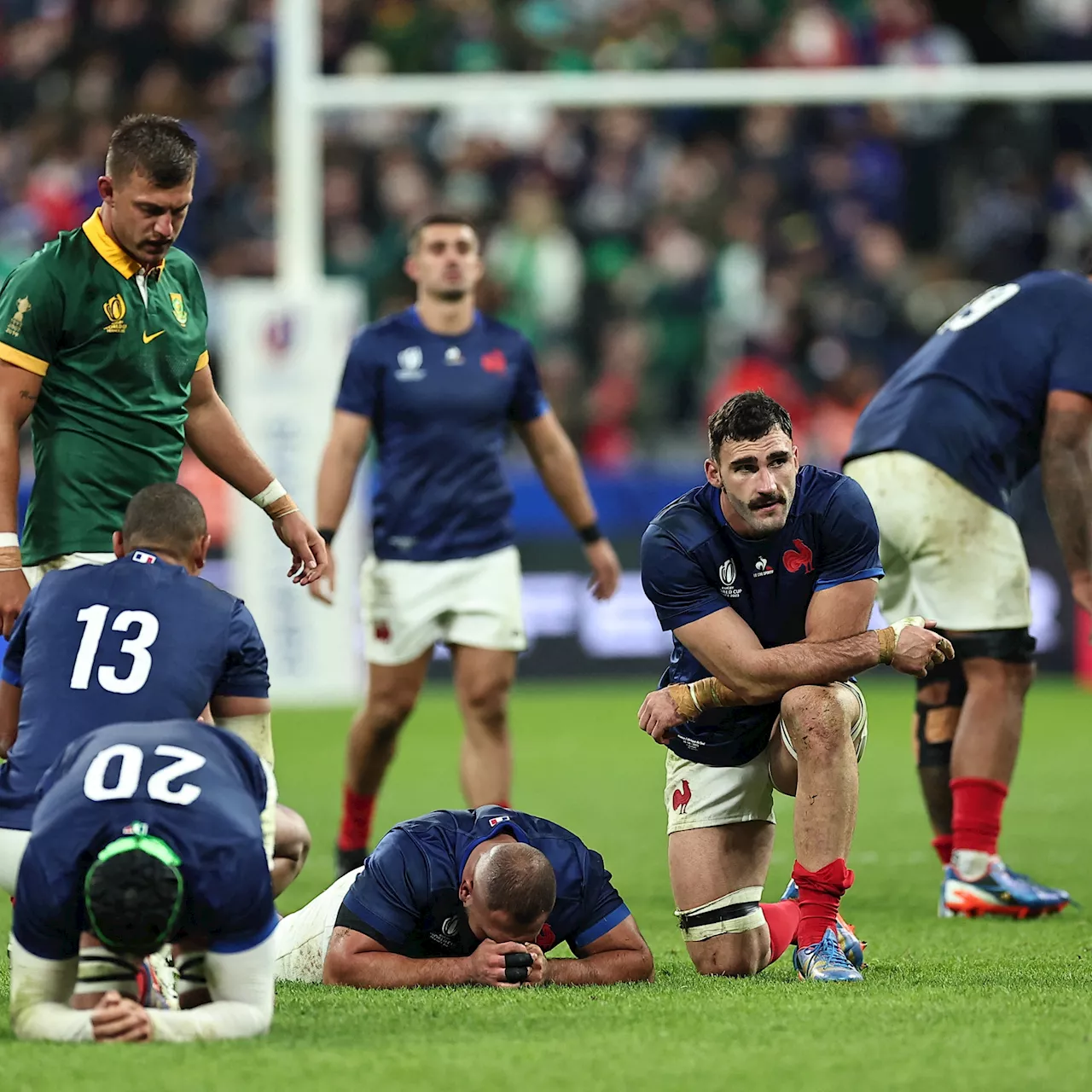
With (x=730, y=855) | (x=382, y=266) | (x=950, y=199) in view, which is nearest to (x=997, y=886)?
(x=730, y=855)

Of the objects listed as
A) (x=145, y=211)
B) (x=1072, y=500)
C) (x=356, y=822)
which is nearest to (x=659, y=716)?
(x=145, y=211)

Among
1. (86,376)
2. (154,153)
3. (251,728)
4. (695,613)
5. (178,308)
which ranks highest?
(154,153)

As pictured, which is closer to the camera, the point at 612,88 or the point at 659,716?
the point at 659,716

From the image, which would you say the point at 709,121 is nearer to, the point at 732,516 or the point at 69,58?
the point at 69,58

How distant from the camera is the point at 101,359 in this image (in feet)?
17.5

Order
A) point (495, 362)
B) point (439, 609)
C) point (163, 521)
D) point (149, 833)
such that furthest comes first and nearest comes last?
point (495, 362), point (439, 609), point (163, 521), point (149, 833)

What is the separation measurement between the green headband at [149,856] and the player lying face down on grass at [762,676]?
1.62 meters

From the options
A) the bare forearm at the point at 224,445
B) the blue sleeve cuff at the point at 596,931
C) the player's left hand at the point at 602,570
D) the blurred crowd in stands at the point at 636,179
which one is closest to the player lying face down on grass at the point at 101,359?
the bare forearm at the point at 224,445

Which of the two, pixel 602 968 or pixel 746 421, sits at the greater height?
pixel 746 421

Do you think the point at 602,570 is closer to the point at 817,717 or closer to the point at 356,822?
the point at 356,822

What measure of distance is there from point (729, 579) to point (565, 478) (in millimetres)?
2671

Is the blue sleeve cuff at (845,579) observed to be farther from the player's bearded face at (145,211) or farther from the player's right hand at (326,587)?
the player's right hand at (326,587)

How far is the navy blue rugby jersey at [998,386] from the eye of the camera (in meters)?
6.86

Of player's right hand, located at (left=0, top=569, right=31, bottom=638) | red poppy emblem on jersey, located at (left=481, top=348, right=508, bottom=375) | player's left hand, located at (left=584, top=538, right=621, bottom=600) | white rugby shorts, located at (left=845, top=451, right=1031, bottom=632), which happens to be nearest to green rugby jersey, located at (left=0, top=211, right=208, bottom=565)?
player's right hand, located at (left=0, top=569, right=31, bottom=638)
